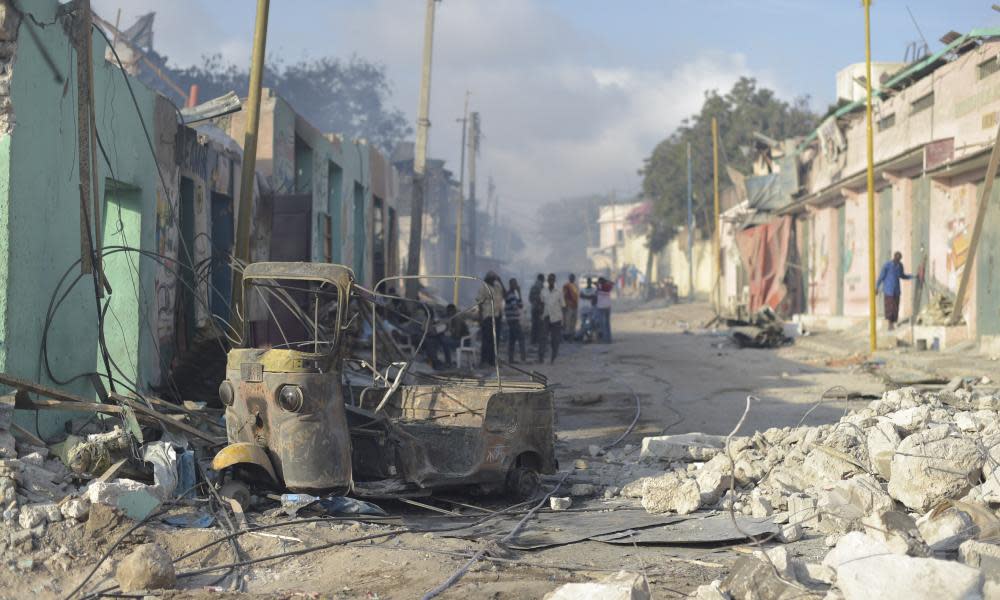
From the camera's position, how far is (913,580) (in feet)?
15.8

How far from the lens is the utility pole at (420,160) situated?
27.8m

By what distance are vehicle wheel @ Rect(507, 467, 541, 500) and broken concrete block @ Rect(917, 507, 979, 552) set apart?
135 inches

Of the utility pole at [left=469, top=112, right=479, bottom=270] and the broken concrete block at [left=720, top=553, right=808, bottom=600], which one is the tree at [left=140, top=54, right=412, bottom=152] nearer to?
the utility pole at [left=469, top=112, right=479, bottom=270]

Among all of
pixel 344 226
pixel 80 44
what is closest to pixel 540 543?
pixel 80 44

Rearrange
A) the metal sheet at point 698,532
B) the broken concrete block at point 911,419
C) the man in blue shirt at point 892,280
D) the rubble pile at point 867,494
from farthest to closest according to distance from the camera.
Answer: the man in blue shirt at point 892,280 < the broken concrete block at point 911,419 < the metal sheet at point 698,532 < the rubble pile at point 867,494

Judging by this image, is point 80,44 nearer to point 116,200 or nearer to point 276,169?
point 116,200

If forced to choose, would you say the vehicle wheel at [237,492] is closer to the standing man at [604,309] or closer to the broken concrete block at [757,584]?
the broken concrete block at [757,584]

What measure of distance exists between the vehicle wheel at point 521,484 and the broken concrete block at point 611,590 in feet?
11.5

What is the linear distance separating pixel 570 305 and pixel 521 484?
17055mm

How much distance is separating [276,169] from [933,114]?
15072 mm

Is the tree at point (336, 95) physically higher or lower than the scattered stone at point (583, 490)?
higher

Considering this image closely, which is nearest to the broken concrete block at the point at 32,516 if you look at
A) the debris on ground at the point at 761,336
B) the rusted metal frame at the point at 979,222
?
the rusted metal frame at the point at 979,222

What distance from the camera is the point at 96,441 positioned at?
7.66m

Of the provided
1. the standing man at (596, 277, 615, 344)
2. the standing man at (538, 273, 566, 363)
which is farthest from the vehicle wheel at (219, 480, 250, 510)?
the standing man at (596, 277, 615, 344)
